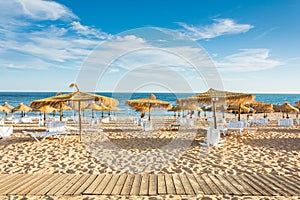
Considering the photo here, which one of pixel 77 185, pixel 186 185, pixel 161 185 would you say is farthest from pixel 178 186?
pixel 77 185

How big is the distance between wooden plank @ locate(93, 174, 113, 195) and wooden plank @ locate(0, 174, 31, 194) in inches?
50.5

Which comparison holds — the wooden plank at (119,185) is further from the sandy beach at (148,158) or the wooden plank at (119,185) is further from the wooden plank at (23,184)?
the wooden plank at (23,184)

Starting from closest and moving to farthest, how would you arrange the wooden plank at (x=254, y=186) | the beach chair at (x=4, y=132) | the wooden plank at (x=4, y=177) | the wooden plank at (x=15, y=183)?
the wooden plank at (x=254, y=186) → the wooden plank at (x=15, y=183) → the wooden plank at (x=4, y=177) → the beach chair at (x=4, y=132)

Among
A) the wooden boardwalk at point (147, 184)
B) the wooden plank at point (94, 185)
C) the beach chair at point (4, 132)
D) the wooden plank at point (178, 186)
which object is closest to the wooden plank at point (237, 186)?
the wooden boardwalk at point (147, 184)

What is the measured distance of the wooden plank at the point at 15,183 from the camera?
→ 3.23 metres

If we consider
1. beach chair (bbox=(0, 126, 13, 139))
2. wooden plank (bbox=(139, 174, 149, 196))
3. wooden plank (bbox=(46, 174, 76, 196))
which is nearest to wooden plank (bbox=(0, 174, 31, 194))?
wooden plank (bbox=(46, 174, 76, 196))

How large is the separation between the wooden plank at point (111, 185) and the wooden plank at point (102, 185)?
48 mm

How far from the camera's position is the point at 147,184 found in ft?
11.2

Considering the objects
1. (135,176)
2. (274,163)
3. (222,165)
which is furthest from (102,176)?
(274,163)

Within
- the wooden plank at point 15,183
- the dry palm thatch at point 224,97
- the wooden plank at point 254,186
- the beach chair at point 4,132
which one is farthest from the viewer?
the beach chair at point 4,132

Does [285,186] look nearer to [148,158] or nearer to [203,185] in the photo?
[203,185]

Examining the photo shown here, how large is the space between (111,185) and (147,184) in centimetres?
56

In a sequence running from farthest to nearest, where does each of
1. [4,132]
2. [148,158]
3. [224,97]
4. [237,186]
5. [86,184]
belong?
1. [4,132]
2. [224,97]
3. [148,158]
4. [86,184]
5. [237,186]

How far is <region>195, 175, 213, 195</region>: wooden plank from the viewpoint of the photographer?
312cm
